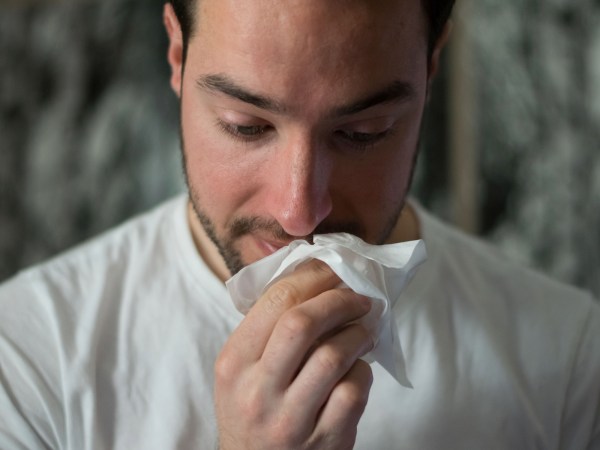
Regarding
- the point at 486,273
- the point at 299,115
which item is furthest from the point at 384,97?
the point at 486,273

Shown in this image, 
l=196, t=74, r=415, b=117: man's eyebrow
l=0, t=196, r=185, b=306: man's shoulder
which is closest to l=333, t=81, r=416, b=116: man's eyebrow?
l=196, t=74, r=415, b=117: man's eyebrow

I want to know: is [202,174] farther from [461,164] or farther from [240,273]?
[461,164]

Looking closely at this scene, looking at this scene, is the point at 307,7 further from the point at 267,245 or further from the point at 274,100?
the point at 267,245

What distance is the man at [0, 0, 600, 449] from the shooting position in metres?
0.83

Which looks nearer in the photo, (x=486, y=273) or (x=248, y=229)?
(x=248, y=229)

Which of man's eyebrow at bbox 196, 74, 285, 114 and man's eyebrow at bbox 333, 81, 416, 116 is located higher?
man's eyebrow at bbox 196, 74, 285, 114

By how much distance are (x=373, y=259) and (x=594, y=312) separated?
1.50 ft

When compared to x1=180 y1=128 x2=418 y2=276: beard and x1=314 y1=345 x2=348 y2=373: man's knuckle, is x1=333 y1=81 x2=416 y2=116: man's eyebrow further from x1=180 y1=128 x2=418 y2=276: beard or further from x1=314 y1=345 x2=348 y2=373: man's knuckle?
x1=314 y1=345 x2=348 y2=373: man's knuckle

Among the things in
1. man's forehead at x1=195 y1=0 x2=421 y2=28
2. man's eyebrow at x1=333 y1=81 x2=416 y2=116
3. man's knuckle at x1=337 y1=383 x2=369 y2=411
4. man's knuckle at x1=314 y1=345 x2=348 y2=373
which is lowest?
man's knuckle at x1=337 y1=383 x2=369 y2=411

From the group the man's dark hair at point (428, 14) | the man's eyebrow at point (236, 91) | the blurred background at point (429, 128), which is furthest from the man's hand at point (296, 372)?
the blurred background at point (429, 128)

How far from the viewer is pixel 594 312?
1168mm

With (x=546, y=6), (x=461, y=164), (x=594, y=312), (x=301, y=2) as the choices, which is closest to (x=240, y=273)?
(x=301, y=2)

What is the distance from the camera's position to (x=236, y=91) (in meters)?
0.86

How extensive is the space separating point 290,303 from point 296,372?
7 centimetres
